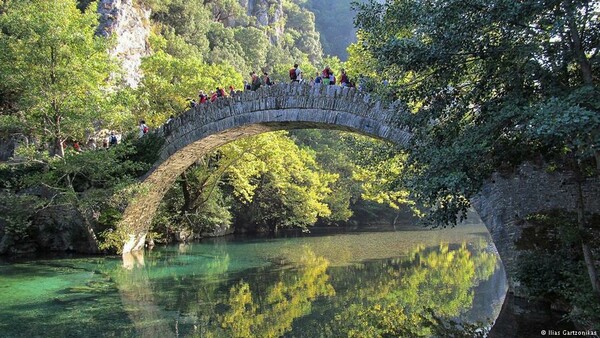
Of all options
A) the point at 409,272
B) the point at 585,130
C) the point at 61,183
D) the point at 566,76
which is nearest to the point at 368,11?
the point at 566,76

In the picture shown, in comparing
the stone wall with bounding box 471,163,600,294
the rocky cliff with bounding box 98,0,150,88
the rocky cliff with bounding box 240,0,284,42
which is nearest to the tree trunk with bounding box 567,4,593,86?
the stone wall with bounding box 471,163,600,294

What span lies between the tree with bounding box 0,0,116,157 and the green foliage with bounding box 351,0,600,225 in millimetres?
10332

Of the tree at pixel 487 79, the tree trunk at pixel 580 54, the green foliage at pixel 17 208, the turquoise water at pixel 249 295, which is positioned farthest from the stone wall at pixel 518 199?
the green foliage at pixel 17 208

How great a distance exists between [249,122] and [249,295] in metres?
5.52

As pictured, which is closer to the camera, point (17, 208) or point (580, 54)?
point (580, 54)

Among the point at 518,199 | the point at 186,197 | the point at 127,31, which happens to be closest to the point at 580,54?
the point at 518,199

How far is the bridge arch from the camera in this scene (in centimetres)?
1129

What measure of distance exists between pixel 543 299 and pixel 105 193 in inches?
433

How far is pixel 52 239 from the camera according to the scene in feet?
51.9

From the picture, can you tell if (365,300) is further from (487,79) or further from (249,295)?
(487,79)

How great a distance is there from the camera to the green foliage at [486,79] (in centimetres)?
481

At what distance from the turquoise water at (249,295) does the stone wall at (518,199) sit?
1.18 metres

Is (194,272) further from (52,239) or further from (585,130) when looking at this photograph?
(585,130)

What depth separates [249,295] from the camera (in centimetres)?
924
